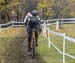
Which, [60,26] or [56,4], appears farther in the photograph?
[56,4]

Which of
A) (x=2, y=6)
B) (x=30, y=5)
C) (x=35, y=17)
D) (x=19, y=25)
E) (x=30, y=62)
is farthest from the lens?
(x=30, y=5)

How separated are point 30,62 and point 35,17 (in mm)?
2701

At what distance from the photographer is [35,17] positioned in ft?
44.4

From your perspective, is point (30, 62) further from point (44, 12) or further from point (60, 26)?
point (44, 12)

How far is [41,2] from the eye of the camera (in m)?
47.5

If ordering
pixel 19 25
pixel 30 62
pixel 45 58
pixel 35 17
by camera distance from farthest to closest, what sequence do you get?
pixel 19 25 → pixel 35 17 → pixel 45 58 → pixel 30 62

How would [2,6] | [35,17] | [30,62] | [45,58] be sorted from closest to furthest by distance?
[30,62]
[45,58]
[35,17]
[2,6]

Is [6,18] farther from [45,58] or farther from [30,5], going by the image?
[45,58]

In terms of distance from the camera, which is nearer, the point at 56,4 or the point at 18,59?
the point at 18,59

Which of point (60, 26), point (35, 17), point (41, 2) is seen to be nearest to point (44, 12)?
point (41, 2)

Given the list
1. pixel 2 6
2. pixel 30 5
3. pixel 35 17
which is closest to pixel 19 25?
pixel 2 6

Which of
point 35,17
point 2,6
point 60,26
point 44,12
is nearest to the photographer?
point 35,17

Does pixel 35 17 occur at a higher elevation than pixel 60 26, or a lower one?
higher

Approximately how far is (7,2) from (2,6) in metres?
1.10
